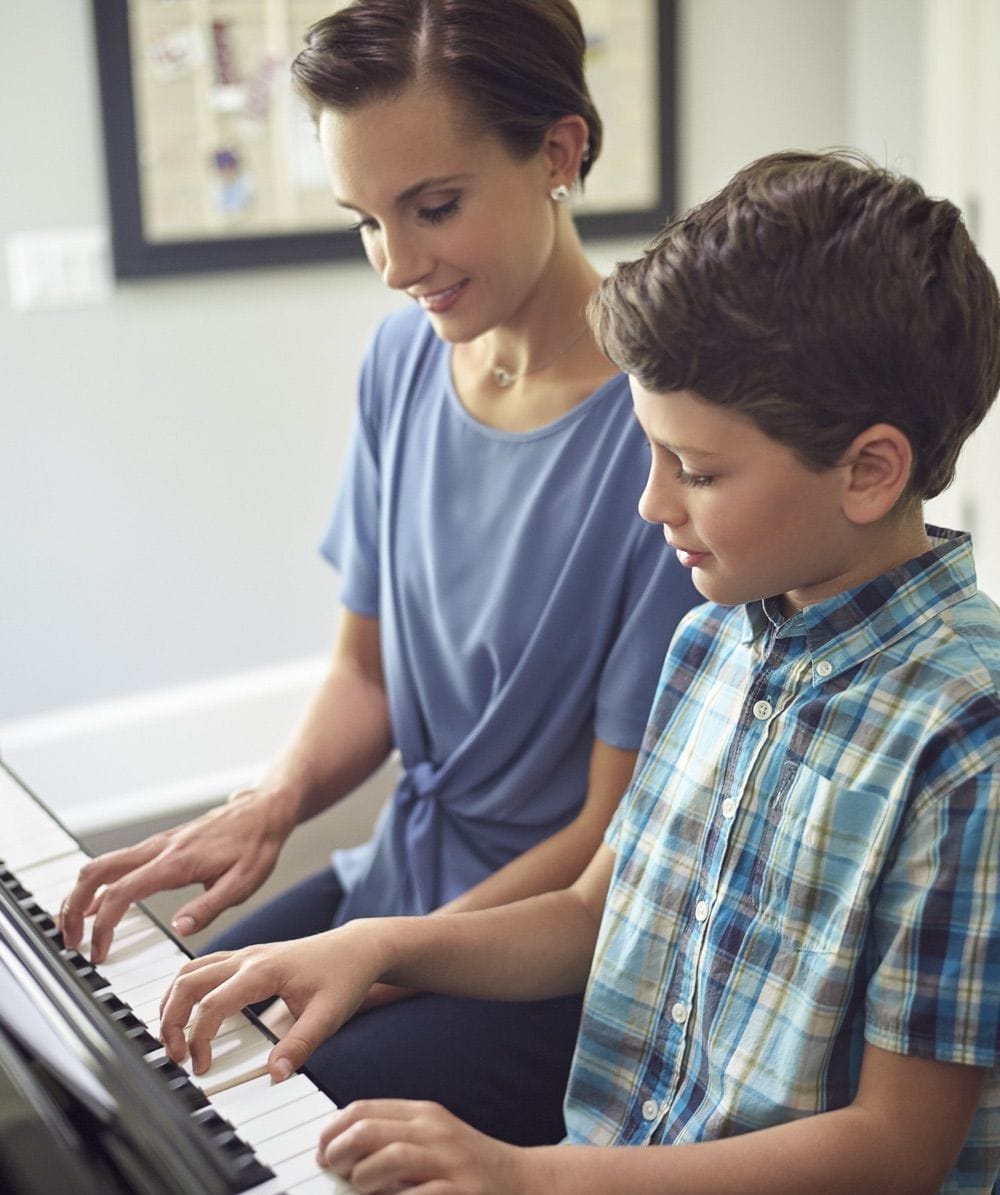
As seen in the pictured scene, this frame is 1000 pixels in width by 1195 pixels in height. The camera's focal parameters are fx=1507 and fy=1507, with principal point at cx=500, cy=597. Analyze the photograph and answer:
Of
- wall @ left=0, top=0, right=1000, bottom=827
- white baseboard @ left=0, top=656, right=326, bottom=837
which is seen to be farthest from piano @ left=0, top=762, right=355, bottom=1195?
wall @ left=0, top=0, right=1000, bottom=827

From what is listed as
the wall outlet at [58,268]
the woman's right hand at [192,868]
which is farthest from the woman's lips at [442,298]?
the wall outlet at [58,268]

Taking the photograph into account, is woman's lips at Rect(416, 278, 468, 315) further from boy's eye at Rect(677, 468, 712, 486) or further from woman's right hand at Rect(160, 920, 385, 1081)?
woman's right hand at Rect(160, 920, 385, 1081)

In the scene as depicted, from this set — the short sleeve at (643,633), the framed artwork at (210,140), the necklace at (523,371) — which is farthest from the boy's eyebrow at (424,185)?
the framed artwork at (210,140)

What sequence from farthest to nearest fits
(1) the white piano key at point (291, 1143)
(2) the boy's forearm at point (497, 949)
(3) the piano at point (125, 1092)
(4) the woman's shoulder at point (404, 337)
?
(4) the woman's shoulder at point (404, 337), (2) the boy's forearm at point (497, 949), (1) the white piano key at point (291, 1143), (3) the piano at point (125, 1092)

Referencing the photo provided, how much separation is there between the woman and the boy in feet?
0.89

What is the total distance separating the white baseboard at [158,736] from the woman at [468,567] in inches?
39.8

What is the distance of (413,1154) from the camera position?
81 cm

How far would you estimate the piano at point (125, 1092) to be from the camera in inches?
29.9

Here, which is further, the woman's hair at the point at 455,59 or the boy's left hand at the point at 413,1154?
the woman's hair at the point at 455,59

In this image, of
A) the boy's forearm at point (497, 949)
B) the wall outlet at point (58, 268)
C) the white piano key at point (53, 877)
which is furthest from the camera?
the wall outlet at point (58, 268)

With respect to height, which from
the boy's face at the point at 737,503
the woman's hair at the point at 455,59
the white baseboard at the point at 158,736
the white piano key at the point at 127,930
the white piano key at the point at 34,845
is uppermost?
the woman's hair at the point at 455,59

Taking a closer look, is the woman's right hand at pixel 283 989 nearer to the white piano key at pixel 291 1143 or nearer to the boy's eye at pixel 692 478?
the white piano key at pixel 291 1143

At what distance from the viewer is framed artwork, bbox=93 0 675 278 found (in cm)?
252

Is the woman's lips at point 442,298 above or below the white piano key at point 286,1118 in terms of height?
above
